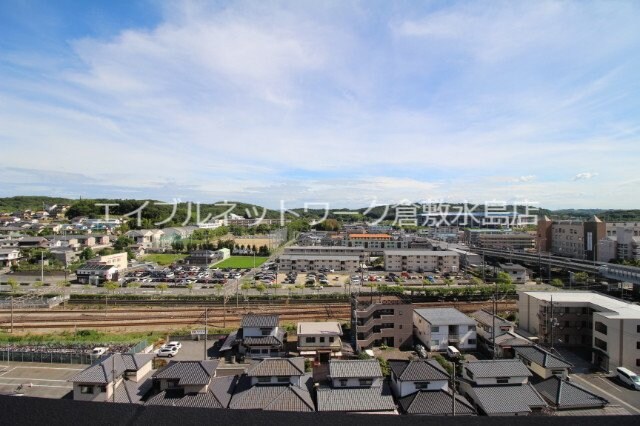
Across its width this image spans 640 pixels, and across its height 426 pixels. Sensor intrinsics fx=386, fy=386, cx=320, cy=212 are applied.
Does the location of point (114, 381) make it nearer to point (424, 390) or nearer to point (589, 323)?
point (424, 390)

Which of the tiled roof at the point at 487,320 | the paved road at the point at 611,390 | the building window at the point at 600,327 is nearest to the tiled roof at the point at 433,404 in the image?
the paved road at the point at 611,390

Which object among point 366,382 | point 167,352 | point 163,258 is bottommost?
point 167,352

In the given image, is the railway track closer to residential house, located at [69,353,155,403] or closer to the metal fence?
the metal fence

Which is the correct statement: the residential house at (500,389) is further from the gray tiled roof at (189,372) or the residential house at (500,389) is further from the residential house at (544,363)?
the gray tiled roof at (189,372)

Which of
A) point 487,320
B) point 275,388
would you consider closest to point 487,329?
point 487,320

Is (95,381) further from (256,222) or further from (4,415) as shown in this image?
(256,222)

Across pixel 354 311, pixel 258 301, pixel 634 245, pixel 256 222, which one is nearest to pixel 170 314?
pixel 258 301

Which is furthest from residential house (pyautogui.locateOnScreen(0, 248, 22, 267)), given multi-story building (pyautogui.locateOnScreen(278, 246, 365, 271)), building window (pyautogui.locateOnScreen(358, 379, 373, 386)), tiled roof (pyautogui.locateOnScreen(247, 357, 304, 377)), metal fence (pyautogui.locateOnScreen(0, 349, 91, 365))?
building window (pyautogui.locateOnScreen(358, 379, 373, 386))
